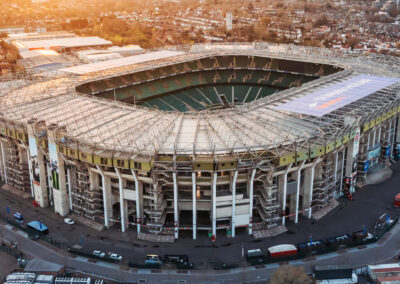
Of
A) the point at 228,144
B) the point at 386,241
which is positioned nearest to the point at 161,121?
the point at 228,144

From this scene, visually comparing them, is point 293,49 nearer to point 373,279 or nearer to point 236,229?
point 236,229

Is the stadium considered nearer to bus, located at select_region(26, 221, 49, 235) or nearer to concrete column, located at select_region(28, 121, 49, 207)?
concrete column, located at select_region(28, 121, 49, 207)

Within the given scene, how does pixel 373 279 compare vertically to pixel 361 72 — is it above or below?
below

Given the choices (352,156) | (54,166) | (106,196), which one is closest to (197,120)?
(106,196)

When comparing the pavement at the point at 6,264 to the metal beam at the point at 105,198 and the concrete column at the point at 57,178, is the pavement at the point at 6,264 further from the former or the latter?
the metal beam at the point at 105,198

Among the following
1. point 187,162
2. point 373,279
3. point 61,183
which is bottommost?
point 373,279

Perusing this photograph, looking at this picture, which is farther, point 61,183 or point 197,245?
point 61,183
